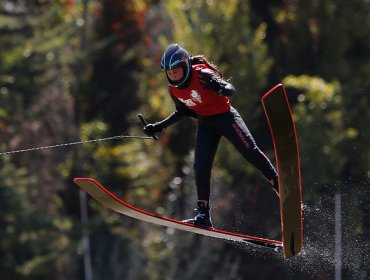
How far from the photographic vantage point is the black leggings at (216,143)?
35.3ft

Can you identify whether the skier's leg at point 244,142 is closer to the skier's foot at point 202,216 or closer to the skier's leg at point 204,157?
the skier's leg at point 204,157

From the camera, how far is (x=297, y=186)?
1071cm

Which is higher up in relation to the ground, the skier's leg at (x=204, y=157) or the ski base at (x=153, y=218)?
the skier's leg at (x=204, y=157)

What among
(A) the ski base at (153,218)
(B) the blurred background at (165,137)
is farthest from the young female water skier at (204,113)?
(B) the blurred background at (165,137)

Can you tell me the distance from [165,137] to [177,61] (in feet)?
35.9

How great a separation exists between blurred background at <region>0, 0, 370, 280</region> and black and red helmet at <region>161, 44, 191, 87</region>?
3.81 m

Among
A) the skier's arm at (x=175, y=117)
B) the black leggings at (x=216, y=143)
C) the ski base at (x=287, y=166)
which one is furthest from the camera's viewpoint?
the skier's arm at (x=175, y=117)

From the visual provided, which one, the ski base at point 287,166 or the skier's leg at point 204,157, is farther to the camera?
the skier's leg at point 204,157

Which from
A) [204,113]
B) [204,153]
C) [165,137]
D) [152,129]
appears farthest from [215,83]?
[165,137]

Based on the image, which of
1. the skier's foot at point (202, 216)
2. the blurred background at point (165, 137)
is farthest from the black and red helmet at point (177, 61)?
the blurred background at point (165, 137)

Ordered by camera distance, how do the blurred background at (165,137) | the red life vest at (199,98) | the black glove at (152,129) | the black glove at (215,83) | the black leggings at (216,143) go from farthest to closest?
the blurred background at (165,137) → the black glove at (152,129) → the black leggings at (216,143) → the red life vest at (199,98) → the black glove at (215,83)

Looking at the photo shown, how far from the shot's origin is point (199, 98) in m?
10.5

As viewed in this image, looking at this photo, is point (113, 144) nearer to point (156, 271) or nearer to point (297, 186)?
point (156, 271)

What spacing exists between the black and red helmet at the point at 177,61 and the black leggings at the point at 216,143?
0.59 meters
